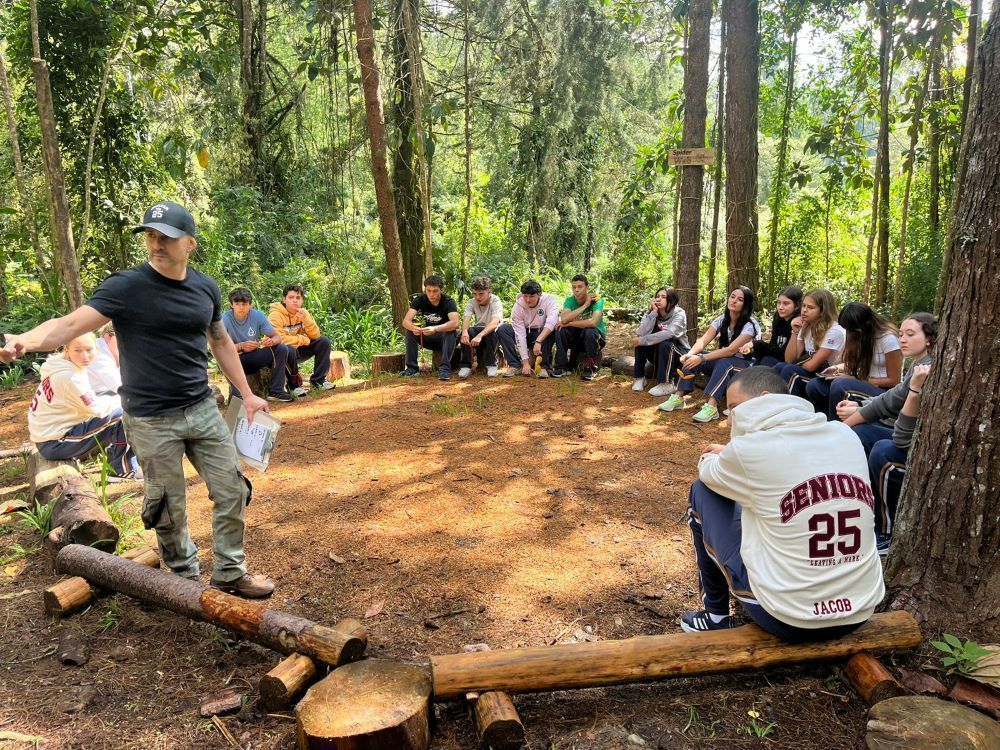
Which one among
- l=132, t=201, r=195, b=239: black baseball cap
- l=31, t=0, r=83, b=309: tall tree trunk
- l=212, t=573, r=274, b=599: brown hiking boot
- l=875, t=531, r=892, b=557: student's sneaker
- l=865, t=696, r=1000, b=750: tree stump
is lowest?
l=212, t=573, r=274, b=599: brown hiking boot

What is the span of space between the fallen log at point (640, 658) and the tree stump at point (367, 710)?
110 mm

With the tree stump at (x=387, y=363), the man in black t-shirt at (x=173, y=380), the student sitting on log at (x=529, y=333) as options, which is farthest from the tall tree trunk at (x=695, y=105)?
the man in black t-shirt at (x=173, y=380)

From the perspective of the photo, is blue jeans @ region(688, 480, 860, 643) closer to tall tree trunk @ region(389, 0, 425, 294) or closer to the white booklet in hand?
the white booklet in hand

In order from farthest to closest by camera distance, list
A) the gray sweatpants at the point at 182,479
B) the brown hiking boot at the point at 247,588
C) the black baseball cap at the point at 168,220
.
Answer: the brown hiking boot at the point at 247,588 < the gray sweatpants at the point at 182,479 < the black baseball cap at the point at 168,220

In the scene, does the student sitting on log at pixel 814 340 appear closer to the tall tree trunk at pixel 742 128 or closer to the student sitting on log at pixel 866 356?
the student sitting on log at pixel 866 356

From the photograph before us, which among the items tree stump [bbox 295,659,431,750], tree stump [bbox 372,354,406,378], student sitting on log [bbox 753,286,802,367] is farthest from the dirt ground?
tree stump [bbox 372,354,406,378]

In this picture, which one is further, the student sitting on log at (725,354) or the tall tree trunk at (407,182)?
the tall tree trunk at (407,182)

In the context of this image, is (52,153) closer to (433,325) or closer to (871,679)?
(433,325)

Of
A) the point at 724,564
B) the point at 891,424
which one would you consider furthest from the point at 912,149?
the point at 724,564

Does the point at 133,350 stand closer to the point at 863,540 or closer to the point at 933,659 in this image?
the point at 863,540

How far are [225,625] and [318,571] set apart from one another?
2.51ft

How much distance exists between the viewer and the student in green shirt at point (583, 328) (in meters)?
7.68

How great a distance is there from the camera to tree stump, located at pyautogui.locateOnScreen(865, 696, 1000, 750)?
196cm

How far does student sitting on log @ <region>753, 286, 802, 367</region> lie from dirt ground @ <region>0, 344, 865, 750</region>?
87cm
